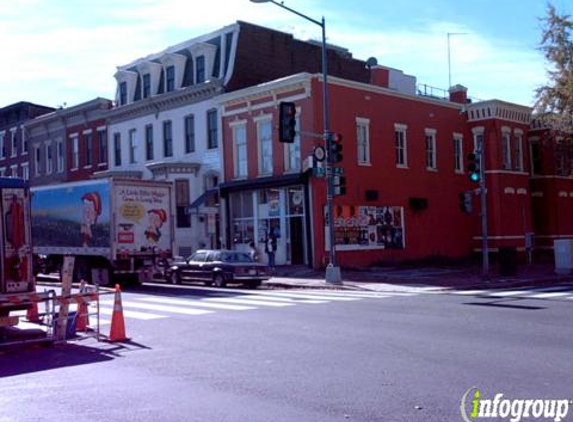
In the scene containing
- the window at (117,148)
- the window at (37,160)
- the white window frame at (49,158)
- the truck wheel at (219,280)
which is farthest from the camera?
the window at (37,160)

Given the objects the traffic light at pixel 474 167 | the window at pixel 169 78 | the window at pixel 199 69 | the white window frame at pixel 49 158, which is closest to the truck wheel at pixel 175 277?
the traffic light at pixel 474 167

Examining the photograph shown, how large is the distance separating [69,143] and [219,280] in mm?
26228

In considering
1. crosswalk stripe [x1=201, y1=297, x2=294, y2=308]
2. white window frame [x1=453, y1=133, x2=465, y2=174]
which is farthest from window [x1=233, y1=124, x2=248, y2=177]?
crosswalk stripe [x1=201, y1=297, x2=294, y2=308]

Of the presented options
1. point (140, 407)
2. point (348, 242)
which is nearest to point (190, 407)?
point (140, 407)

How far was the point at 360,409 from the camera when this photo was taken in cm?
687

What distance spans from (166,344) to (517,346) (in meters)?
5.46

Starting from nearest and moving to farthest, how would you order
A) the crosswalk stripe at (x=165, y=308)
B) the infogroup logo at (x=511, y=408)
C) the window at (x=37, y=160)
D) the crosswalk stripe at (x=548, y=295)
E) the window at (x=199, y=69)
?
the infogroup logo at (x=511, y=408)
the crosswalk stripe at (x=165, y=308)
the crosswalk stripe at (x=548, y=295)
the window at (x=199, y=69)
the window at (x=37, y=160)

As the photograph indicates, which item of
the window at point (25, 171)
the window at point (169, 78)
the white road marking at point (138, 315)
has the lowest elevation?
the white road marking at point (138, 315)

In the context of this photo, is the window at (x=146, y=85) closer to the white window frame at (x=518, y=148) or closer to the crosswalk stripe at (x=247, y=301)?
the white window frame at (x=518, y=148)

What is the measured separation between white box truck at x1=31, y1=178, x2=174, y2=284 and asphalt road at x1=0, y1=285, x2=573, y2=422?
30.5 ft

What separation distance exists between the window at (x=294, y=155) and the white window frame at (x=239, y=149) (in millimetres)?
2885

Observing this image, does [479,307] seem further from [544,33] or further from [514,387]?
[544,33]

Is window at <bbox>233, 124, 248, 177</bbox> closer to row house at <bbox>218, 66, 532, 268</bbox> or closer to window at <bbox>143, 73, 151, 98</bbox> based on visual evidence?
row house at <bbox>218, 66, 532, 268</bbox>

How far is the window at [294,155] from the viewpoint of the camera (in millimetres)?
31297
